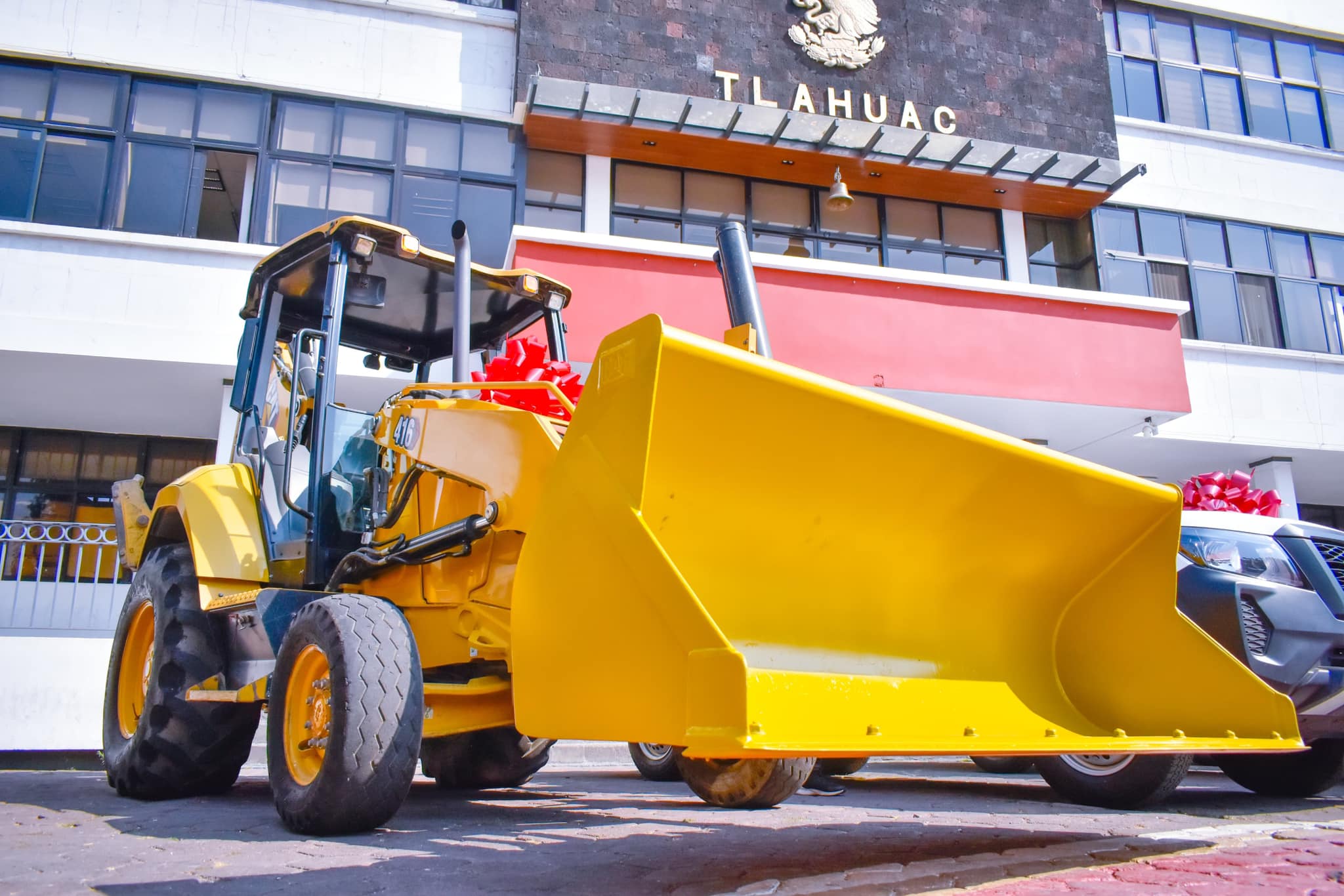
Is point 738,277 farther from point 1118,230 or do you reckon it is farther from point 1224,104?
point 1224,104

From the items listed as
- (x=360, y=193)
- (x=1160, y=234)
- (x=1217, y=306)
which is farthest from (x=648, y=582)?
(x=1217, y=306)

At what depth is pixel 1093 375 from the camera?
12.8 m

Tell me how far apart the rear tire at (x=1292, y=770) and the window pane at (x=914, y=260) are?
9.98m

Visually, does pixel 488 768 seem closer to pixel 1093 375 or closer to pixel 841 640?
pixel 841 640

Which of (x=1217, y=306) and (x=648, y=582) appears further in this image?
(x=1217, y=306)

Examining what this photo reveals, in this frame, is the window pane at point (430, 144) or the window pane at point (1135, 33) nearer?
the window pane at point (430, 144)

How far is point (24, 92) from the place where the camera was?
11992 mm

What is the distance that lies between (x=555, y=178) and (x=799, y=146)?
3.39m

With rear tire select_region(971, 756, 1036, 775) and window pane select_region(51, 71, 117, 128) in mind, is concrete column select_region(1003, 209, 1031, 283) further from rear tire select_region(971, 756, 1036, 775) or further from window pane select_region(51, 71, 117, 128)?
window pane select_region(51, 71, 117, 128)

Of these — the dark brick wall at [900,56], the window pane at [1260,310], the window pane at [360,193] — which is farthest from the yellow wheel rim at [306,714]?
the window pane at [1260,310]

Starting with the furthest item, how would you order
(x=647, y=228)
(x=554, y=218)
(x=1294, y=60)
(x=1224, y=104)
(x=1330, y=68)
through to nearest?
(x=1330, y=68) → (x=1294, y=60) → (x=1224, y=104) → (x=647, y=228) → (x=554, y=218)

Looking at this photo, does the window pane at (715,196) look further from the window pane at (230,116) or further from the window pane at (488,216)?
the window pane at (230,116)

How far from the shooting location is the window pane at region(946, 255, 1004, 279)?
15.1 m

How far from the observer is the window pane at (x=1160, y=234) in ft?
51.8
